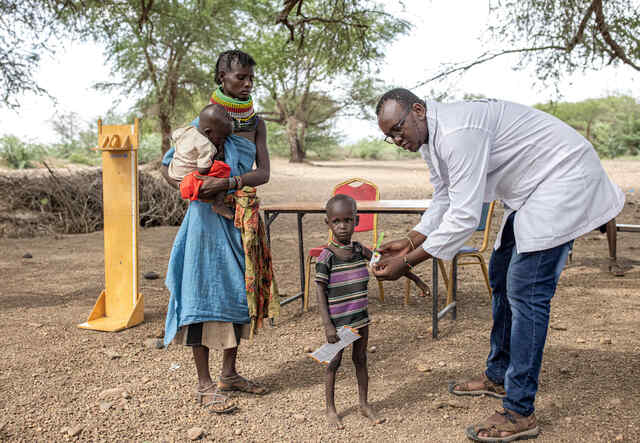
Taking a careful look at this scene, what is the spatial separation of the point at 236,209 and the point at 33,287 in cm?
366

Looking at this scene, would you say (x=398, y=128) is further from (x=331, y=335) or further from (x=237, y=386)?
(x=237, y=386)

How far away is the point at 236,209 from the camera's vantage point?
2.80 meters

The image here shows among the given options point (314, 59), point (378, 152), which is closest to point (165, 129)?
point (314, 59)

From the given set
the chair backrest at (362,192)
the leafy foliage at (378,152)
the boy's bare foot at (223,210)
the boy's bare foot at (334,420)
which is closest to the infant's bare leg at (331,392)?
the boy's bare foot at (334,420)

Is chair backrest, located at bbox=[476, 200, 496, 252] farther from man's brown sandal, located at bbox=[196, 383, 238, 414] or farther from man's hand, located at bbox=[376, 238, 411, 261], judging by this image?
man's brown sandal, located at bbox=[196, 383, 238, 414]

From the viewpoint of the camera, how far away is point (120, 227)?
4160 millimetres

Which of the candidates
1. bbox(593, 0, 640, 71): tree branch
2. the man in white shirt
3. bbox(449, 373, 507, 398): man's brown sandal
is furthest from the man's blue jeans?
bbox(593, 0, 640, 71): tree branch

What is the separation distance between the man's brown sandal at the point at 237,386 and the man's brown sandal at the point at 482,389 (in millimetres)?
1092

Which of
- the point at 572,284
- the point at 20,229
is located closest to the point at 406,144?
the point at 572,284

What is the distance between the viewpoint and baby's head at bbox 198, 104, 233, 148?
8.63 ft

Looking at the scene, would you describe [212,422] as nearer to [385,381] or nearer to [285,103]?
[385,381]

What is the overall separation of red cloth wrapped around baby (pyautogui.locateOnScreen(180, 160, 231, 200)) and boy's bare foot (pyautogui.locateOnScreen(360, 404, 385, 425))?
139 centimetres

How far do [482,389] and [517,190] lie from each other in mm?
1230

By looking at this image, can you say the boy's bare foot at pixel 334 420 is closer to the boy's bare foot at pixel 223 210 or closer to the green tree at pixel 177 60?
the boy's bare foot at pixel 223 210
